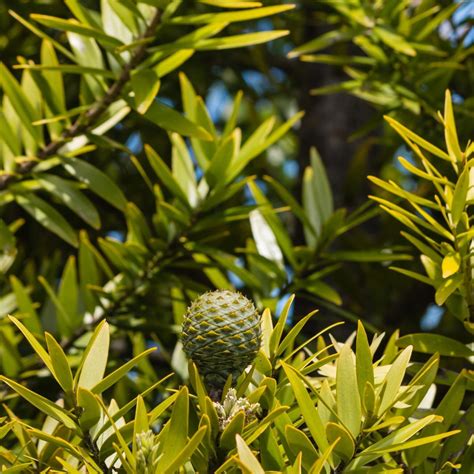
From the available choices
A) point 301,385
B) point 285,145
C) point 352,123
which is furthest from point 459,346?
point 285,145

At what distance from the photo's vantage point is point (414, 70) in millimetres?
1142

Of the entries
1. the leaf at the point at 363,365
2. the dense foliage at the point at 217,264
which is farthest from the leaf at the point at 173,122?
the leaf at the point at 363,365

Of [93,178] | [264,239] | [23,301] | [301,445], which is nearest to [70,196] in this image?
[93,178]

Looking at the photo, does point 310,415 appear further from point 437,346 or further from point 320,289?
point 320,289

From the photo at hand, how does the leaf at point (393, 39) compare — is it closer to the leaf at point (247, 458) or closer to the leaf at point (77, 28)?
the leaf at point (77, 28)

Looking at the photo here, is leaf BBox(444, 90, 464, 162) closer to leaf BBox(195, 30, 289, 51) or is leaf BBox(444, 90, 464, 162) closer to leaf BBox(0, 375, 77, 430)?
leaf BBox(195, 30, 289, 51)

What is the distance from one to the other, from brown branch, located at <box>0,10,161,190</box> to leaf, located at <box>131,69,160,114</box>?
3 cm

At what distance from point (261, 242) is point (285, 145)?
4.33 ft

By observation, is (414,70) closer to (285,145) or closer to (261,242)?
(261,242)

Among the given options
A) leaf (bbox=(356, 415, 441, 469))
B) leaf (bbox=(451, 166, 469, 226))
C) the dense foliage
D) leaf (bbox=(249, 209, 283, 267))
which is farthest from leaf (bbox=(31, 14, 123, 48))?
leaf (bbox=(356, 415, 441, 469))

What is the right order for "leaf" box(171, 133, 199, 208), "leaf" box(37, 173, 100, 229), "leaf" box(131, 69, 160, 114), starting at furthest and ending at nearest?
1. "leaf" box(171, 133, 199, 208)
2. "leaf" box(37, 173, 100, 229)
3. "leaf" box(131, 69, 160, 114)

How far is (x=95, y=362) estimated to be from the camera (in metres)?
0.54

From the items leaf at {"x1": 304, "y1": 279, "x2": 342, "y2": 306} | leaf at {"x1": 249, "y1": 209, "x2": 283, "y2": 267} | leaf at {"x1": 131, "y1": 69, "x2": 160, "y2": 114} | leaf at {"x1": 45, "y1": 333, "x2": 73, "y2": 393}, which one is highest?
leaf at {"x1": 131, "y1": 69, "x2": 160, "y2": 114}

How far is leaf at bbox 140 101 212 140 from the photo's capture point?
821 mm
